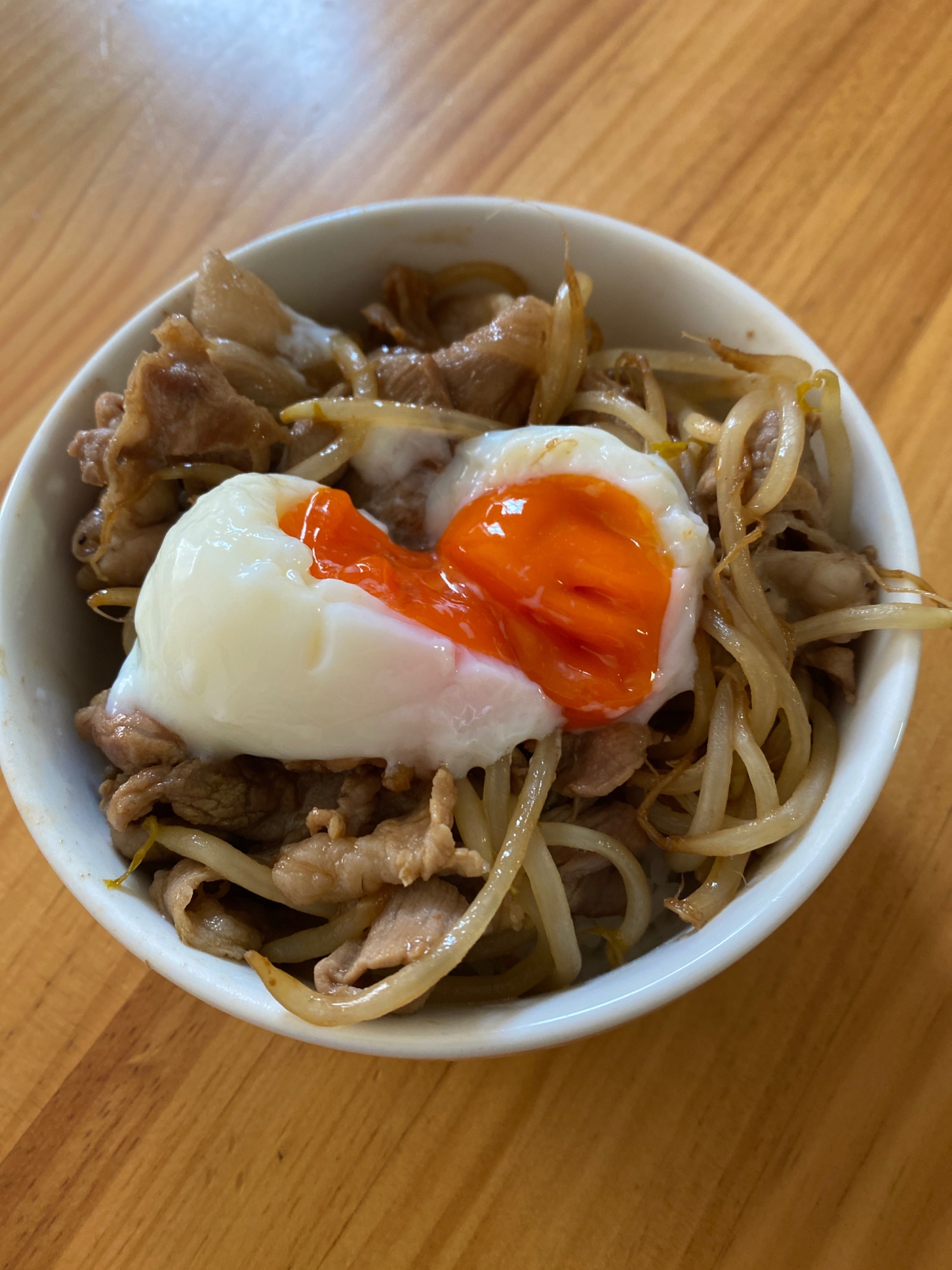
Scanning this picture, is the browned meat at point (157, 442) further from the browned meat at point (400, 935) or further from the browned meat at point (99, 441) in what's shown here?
the browned meat at point (400, 935)

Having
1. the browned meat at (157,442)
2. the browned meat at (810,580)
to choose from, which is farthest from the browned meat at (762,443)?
the browned meat at (157,442)

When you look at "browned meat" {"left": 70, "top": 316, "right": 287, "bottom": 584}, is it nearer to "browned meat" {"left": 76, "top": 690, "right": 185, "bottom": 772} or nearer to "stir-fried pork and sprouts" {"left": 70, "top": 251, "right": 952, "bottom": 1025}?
"stir-fried pork and sprouts" {"left": 70, "top": 251, "right": 952, "bottom": 1025}

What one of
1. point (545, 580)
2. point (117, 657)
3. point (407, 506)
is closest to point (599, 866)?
point (545, 580)

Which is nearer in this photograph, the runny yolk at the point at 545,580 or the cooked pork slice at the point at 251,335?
the runny yolk at the point at 545,580

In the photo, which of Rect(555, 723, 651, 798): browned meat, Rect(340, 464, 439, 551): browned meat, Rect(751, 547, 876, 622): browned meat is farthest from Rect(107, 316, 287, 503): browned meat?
Rect(751, 547, 876, 622): browned meat

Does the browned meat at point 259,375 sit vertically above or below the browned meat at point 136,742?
above

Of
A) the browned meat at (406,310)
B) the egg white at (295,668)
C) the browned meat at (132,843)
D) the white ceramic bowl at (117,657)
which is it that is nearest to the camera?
the white ceramic bowl at (117,657)

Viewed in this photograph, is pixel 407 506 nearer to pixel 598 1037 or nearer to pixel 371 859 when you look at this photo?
pixel 371 859
